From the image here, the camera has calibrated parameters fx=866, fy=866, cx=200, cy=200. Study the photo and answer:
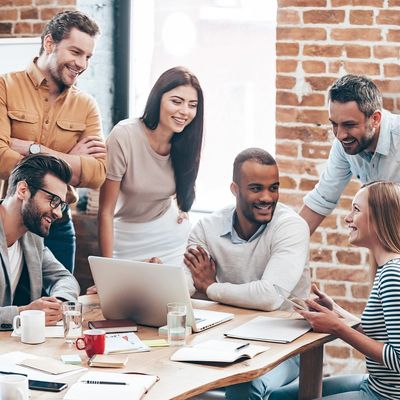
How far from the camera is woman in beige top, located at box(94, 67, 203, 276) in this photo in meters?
3.64

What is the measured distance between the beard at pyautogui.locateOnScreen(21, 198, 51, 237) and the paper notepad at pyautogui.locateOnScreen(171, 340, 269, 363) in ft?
2.46

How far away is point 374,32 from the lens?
3945mm

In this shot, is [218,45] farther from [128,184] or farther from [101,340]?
[101,340]

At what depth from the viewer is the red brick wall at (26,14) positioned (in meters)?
4.64

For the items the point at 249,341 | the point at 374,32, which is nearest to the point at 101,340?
the point at 249,341

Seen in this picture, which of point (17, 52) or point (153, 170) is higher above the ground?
point (17, 52)

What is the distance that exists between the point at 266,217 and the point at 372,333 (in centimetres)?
71

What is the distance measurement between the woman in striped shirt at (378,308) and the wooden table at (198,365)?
122 millimetres

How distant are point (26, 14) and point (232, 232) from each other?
208 centimetres

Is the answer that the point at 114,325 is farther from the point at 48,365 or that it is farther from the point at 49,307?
the point at 48,365

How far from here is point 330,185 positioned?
3.74 m

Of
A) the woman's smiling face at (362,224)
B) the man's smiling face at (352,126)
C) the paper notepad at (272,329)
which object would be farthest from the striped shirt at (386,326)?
the man's smiling face at (352,126)

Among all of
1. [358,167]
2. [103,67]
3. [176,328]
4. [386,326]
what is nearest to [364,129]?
[358,167]

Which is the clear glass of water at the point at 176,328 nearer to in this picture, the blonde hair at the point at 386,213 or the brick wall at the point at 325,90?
the blonde hair at the point at 386,213
